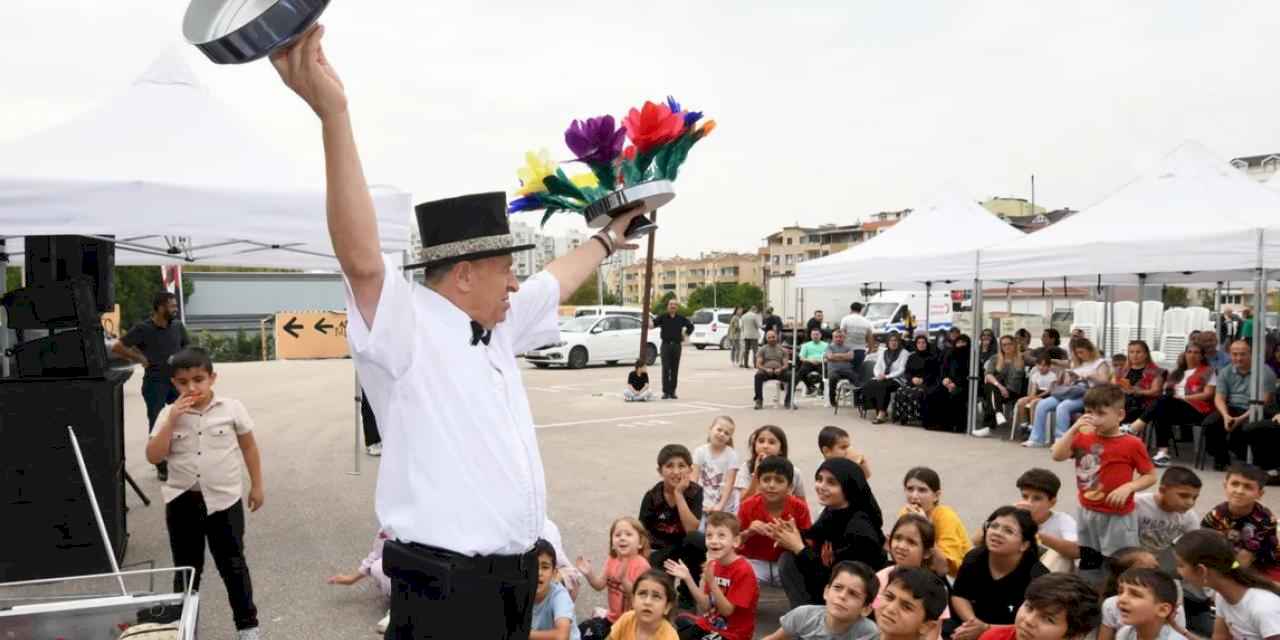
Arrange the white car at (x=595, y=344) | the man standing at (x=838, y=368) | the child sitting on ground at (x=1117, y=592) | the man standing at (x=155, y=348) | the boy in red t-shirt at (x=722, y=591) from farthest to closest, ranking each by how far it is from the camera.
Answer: the white car at (x=595, y=344) → the man standing at (x=838, y=368) → the man standing at (x=155, y=348) → the boy in red t-shirt at (x=722, y=591) → the child sitting on ground at (x=1117, y=592)

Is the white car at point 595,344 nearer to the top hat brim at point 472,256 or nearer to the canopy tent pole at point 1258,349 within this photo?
the canopy tent pole at point 1258,349

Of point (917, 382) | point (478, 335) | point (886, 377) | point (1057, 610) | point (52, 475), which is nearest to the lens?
point (478, 335)

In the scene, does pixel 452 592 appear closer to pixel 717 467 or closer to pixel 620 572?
pixel 620 572

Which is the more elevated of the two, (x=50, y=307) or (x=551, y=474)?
(x=50, y=307)

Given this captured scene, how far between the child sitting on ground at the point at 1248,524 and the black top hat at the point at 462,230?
4327 millimetres

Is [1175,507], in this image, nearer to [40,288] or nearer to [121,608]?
[121,608]

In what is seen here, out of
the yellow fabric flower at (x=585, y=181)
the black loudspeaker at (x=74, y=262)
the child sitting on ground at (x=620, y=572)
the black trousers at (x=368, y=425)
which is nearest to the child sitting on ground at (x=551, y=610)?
the child sitting on ground at (x=620, y=572)

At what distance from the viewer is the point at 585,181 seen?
2.67m

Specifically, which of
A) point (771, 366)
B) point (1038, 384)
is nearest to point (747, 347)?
point (771, 366)

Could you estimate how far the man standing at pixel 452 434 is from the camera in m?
1.92

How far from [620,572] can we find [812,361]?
434 inches

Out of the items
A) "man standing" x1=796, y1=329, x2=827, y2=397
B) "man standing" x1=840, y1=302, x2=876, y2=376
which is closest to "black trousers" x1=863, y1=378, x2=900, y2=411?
"man standing" x1=796, y1=329, x2=827, y2=397

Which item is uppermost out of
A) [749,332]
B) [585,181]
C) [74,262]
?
[585,181]

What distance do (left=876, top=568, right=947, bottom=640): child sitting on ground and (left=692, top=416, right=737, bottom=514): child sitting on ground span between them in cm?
252
